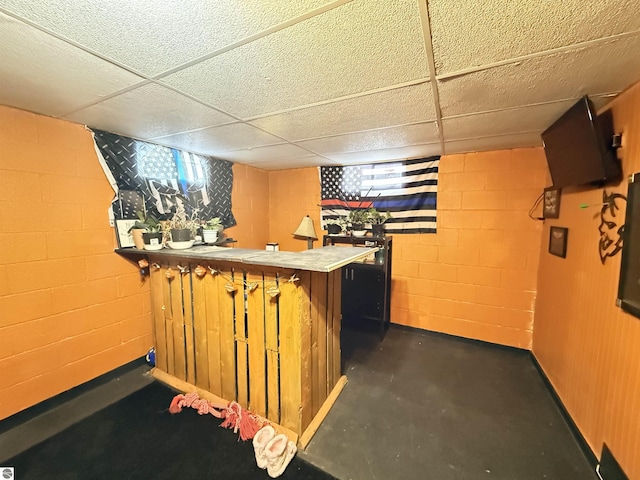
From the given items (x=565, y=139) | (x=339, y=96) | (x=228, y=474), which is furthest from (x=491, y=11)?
(x=228, y=474)

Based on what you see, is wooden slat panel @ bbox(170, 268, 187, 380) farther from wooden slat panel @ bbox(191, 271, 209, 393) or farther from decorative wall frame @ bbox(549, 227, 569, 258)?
decorative wall frame @ bbox(549, 227, 569, 258)

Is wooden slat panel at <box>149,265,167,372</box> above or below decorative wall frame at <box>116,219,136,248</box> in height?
below

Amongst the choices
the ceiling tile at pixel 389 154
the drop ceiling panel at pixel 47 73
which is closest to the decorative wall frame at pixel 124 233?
the drop ceiling panel at pixel 47 73

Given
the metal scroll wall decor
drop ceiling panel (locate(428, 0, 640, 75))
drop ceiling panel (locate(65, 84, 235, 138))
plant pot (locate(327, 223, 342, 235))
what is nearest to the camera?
drop ceiling panel (locate(428, 0, 640, 75))

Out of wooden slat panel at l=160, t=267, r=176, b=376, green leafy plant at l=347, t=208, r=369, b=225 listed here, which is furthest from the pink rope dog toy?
green leafy plant at l=347, t=208, r=369, b=225

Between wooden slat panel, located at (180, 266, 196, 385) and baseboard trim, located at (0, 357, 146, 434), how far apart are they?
0.70 meters

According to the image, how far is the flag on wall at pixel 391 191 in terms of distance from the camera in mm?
3051

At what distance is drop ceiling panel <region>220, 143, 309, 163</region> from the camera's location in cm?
267

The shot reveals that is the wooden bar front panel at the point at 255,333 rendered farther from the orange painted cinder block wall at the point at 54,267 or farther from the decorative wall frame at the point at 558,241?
the decorative wall frame at the point at 558,241

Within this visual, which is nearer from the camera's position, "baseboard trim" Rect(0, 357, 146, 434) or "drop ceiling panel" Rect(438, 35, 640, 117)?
"drop ceiling panel" Rect(438, 35, 640, 117)

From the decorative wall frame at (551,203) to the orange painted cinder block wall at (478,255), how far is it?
0.13 metres

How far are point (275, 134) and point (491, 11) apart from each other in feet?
5.45

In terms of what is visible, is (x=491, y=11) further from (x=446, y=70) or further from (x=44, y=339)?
(x=44, y=339)

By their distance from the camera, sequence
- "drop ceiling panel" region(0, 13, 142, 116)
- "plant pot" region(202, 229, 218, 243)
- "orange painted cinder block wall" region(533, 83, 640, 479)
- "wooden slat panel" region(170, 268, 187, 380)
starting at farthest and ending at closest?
"plant pot" region(202, 229, 218, 243) < "wooden slat panel" region(170, 268, 187, 380) < "orange painted cinder block wall" region(533, 83, 640, 479) < "drop ceiling panel" region(0, 13, 142, 116)
